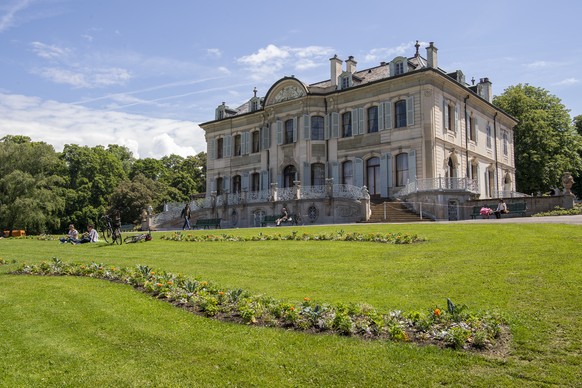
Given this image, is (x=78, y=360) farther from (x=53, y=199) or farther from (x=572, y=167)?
(x=572, y=167)

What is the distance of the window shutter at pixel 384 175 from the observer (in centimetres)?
3412

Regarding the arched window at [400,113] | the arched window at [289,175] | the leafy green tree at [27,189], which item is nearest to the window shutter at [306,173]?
the arched window at [289,175]

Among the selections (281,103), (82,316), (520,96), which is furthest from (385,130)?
(82,316)

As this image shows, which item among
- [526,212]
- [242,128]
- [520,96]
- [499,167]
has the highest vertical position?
[520,96]

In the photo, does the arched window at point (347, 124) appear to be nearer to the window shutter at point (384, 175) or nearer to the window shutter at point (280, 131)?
the window shutter at point (384, 175)

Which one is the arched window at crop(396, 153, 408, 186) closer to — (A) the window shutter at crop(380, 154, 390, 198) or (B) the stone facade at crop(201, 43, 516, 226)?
(B) the stone facade at crop(201, 43, 516, 226)

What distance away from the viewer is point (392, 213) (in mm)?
28625

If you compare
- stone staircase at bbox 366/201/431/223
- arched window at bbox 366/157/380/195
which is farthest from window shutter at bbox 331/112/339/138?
stone staircase at bbox 366/201/431/223

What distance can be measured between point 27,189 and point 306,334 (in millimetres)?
45192

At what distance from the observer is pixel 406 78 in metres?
33.4

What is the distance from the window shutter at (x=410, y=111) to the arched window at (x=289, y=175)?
31.9 feet

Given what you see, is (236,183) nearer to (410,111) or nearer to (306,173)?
(306,173)

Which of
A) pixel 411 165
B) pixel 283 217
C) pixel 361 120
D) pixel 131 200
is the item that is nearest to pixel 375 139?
pixel 361 120

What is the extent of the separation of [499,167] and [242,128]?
21.6 metres
